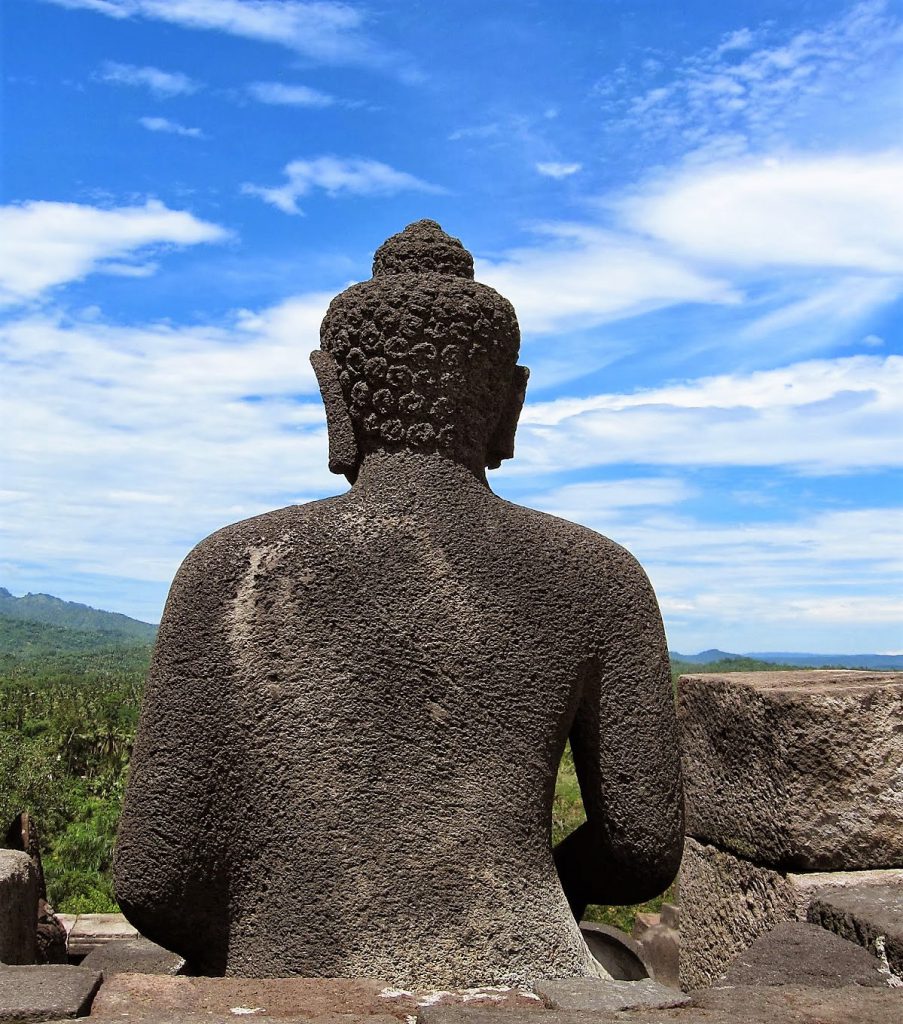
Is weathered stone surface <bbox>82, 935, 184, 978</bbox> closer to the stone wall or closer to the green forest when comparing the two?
the green forest

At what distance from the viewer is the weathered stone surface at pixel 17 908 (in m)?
3.22

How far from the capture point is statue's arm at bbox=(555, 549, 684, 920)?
7.72 feet

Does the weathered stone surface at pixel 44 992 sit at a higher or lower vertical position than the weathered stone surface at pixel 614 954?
higher

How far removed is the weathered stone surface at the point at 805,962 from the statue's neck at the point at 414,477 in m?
1.18

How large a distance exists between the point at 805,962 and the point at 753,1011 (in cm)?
65

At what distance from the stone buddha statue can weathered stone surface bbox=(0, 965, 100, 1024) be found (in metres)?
0.35

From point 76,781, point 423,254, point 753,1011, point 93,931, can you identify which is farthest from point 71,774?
point 753,1011

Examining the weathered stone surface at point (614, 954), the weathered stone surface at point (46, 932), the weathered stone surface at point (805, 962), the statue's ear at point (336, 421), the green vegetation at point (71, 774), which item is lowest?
the green vegetation at point (71, 774)

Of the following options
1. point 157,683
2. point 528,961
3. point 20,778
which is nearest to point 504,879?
point 528,961

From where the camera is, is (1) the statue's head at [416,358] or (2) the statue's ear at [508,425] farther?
(2) the statue's ear at [508,425]

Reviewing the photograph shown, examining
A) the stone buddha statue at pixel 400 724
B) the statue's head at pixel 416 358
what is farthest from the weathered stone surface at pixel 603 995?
the statue's head at pixel 416 358

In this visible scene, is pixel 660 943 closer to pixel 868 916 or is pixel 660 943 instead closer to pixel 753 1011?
pixel 868 916

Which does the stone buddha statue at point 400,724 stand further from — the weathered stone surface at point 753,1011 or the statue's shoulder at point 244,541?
the weathered stone surface at point 753,1011

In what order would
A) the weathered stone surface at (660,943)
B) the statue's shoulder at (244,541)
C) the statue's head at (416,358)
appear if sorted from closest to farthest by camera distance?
the statue's shoulder at (244,541), the statue's head at (416,358), the weathered stone surface at (660,943)
